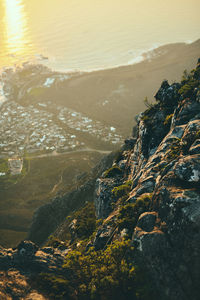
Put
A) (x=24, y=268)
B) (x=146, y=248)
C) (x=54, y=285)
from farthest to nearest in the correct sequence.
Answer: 1. (x=24, y=268)
2. (x=54, y=285)
3. (x=146, y=248)

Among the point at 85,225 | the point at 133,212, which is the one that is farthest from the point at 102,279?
the point at 85,225

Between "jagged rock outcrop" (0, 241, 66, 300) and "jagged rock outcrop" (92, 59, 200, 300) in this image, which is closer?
"jagged rock outcrop" (92, 59, 200, 300)

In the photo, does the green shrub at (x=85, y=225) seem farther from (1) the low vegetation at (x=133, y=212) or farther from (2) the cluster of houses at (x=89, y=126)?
(2) the cluster of houses at (x=89, y=126)

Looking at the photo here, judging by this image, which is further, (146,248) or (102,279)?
(102,279)

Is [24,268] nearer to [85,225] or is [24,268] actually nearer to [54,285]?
[54,285]

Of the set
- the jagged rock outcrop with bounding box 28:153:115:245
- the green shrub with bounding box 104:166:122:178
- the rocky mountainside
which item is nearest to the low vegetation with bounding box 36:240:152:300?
the rocky mountainside

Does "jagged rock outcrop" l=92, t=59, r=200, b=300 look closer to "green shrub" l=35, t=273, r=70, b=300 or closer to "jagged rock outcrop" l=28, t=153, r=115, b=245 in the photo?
"green shrub" l=35, t=273, r=70, b=300

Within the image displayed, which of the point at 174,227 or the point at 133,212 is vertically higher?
the point at 174,227

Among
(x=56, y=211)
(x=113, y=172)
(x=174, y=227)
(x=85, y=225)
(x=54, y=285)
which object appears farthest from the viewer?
(x=56, y=211)

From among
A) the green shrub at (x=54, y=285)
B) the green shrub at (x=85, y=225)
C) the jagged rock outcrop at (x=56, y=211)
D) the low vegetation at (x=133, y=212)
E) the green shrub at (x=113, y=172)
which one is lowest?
the jagged rock outcrop at (x=56, y=211)

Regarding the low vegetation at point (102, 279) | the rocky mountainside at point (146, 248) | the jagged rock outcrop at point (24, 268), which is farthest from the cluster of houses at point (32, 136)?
the low vegetation at point (102, 279)
